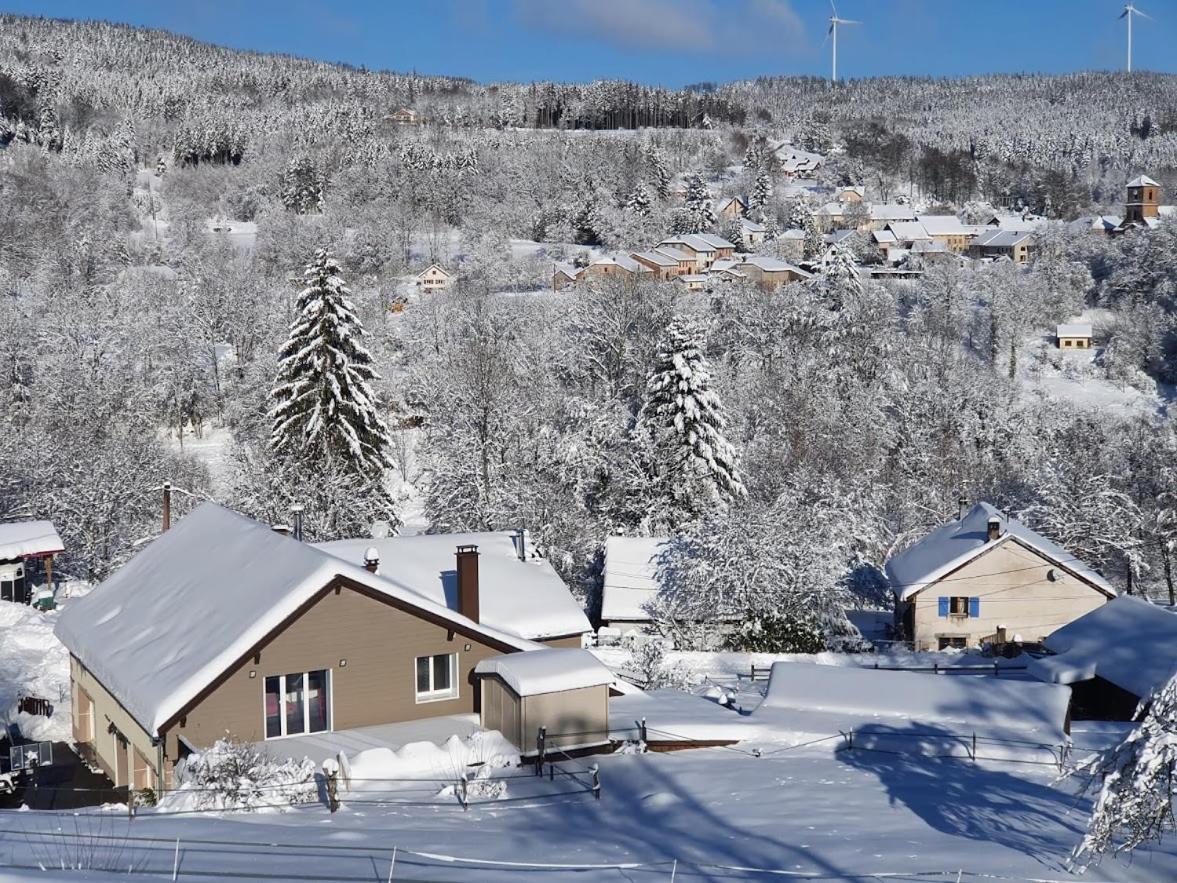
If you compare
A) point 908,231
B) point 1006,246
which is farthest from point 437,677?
point 908,231

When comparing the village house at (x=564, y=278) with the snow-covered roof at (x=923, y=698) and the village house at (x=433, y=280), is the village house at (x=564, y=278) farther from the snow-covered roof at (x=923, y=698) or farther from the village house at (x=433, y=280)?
the snow-covered roof at (x=923, y=698)

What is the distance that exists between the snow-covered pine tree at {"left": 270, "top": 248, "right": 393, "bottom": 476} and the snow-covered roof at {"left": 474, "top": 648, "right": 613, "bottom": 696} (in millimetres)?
23868

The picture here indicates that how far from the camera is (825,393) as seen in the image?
59219mm

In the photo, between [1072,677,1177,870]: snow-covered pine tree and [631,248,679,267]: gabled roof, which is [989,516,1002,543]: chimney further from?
[631,248,679,267]: gabled roof

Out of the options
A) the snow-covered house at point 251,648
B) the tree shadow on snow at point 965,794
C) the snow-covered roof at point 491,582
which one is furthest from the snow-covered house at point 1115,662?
the snow-covered house at point 251,648

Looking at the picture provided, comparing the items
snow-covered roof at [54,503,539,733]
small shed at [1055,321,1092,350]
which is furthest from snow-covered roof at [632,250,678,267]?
snow-covered roof at [54,503,539,733]

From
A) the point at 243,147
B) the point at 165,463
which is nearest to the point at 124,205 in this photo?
the point at 243,147

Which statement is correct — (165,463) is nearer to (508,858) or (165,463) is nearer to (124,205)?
(508,858)

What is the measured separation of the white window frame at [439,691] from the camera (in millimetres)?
16906

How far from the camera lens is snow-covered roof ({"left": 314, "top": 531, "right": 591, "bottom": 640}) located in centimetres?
2081

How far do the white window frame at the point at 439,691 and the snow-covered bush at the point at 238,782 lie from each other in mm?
3338

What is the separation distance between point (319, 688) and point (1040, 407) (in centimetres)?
5577

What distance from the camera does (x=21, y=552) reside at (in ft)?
104

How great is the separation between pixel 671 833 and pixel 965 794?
446 cm
